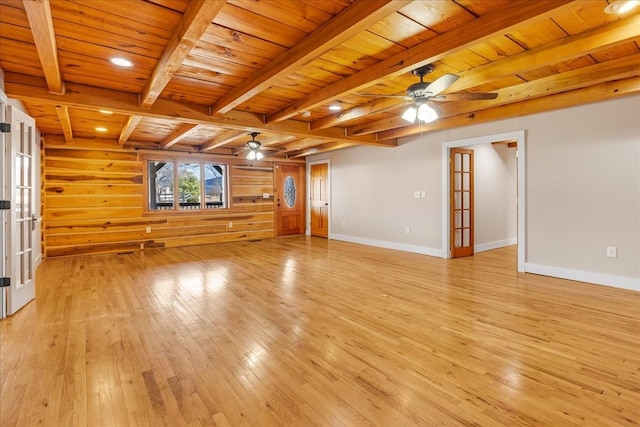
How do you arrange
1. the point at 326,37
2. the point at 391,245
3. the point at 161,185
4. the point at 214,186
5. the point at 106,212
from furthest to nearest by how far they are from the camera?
the point at 214,186, the point at 161,185, the point at 391,245, the point at 106,212, the point at 326,37

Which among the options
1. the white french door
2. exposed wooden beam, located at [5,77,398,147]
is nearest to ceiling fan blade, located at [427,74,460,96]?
exposed wooden beam, located at [5,77,398,147]

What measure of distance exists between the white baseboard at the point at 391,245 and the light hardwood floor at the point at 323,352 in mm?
1605

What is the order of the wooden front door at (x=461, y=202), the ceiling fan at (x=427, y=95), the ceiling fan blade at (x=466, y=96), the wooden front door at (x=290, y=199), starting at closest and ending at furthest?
the ceiling fan at (x=427, y=95) < the ceiling fan blade at (x=466, y=96) < the wooden front door at (x=461, y=202) < the wooden front door at (x=290, y=199)

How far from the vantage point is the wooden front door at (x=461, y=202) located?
5809 mm

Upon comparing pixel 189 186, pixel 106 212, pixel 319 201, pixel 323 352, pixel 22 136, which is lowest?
pixel 323 352

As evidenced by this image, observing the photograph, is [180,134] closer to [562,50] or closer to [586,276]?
[562,50]

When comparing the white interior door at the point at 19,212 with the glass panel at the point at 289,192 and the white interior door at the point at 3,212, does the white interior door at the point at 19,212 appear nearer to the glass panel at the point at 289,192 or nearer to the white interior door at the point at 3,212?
the white interior door at the point at 3,212

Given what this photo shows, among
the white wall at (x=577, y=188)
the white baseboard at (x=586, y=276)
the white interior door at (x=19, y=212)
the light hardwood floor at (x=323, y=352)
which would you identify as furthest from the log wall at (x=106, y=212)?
the white baseboard at (x=586, y=276)

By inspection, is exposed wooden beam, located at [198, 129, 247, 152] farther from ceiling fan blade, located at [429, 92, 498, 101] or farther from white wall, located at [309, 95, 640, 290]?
white wall, located at [309, 95, 640, 290]

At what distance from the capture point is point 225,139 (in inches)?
235

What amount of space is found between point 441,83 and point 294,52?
127 cm

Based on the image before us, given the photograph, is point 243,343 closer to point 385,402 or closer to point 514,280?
point 385,402

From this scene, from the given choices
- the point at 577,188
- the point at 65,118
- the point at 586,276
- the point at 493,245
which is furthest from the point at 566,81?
the point at 65,118

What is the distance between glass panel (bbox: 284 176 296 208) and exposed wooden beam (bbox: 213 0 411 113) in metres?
5.83
